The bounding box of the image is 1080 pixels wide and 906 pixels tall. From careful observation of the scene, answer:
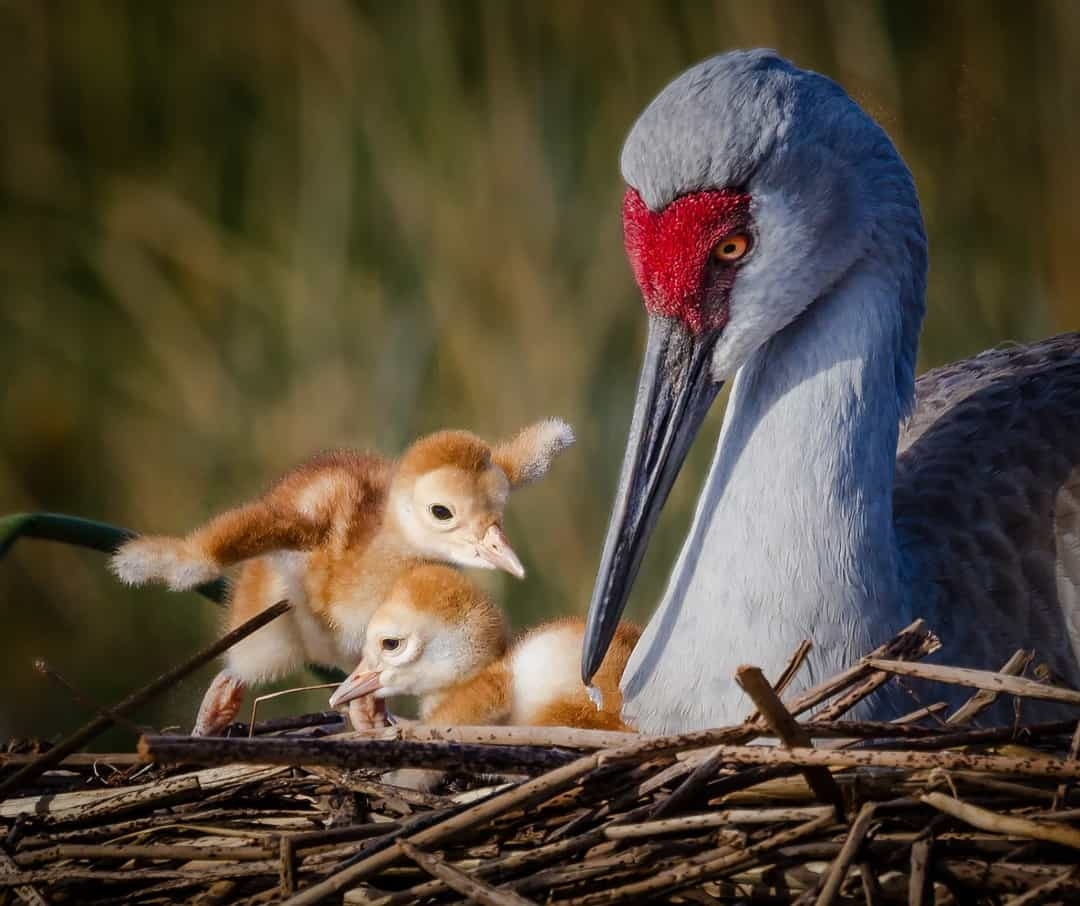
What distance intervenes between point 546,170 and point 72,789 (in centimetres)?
121

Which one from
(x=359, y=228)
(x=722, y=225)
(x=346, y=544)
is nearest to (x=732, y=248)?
(x=722, y=225)

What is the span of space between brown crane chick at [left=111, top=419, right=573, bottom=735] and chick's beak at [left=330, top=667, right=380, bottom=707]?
0.27 ft

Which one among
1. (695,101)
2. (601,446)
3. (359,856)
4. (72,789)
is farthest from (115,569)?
(601,446)

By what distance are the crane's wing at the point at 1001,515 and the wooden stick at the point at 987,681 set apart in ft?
1.03

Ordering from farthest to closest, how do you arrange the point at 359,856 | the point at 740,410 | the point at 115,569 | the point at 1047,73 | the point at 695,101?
the point at 1047,73 < the point at 115,569 < the point at 740,410 < the point at 695,101 < the point at 359,856

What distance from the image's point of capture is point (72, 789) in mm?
1155

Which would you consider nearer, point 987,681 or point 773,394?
point 987,681

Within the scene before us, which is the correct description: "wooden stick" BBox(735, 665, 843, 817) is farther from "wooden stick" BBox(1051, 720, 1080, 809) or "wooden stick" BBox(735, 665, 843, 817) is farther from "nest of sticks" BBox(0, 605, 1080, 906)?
"wooden stick" BBox(1051, 720, 1080, 809)

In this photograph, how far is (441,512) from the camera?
4.75ft

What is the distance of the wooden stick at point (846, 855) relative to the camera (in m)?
0.79

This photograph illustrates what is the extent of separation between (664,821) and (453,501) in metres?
0.63

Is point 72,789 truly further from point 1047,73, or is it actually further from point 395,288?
point 1047,73

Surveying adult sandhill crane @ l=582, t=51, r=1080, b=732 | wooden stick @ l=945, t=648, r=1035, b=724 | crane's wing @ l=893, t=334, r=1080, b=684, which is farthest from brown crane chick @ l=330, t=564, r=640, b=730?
wooden stick @ l=945, t=648, r=1035, b=724

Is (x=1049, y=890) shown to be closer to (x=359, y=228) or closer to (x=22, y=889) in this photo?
(x=22, y=889)
